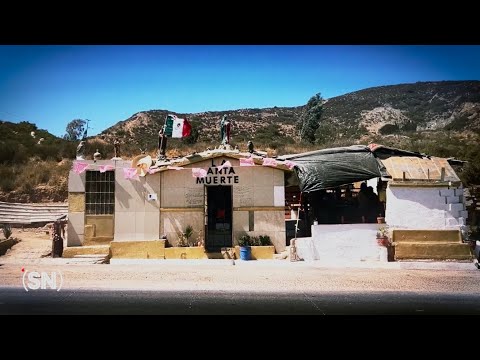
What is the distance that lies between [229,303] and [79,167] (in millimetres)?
6695

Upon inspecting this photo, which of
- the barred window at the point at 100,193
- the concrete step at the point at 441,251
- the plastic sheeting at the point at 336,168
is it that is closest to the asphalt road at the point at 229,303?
the concrete step at the point at 441,251

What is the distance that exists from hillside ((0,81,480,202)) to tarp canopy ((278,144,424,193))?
69.5 inches

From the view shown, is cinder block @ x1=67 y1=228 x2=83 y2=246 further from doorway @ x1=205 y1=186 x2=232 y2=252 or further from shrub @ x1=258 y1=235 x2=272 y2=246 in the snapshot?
shrub @ x1=258 y1=235 x2=272 y2=246

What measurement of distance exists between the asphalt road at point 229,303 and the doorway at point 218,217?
14.3 ft

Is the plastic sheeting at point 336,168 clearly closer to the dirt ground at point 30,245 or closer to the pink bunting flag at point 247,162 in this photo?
the pink bunting flag at point 247,162

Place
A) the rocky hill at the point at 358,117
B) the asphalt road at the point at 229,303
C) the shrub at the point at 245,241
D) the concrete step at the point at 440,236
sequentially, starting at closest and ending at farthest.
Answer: the asphalt road at the point at 229,303 < the concrete step at the point at 440,236 < the shrub at the point at 245,241 < the rocky hill at the point at 358,117

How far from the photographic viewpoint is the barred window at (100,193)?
471 inches

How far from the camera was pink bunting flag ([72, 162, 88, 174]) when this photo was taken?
11.9 meters

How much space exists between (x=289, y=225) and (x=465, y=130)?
599 centimetres

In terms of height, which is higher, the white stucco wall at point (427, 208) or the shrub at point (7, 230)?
the white stucco wall at point (427, 208)

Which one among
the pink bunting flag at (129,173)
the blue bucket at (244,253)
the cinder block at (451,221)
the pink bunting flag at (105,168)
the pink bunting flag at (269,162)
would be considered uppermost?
the pink bunting flag at (269,162)

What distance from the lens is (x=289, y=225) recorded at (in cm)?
1284

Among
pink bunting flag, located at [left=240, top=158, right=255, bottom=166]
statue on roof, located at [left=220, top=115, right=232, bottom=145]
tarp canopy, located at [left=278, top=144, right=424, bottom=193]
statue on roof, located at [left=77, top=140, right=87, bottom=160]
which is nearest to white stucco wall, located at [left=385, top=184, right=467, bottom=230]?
tarp canopy, located at [left=278, top=144, right=424, bottom=193]
